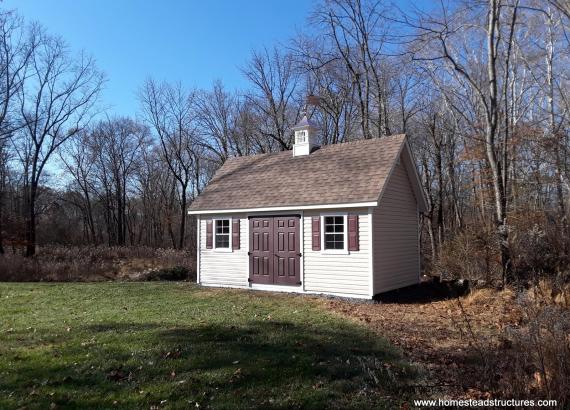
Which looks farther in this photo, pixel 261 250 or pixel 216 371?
pixel 261 250

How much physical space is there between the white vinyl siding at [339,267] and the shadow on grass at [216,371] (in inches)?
171

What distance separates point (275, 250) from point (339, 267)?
2264mm

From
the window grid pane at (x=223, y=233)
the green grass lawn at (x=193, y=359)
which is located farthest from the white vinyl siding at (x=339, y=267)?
the window grid pane at (x=223, y=233)

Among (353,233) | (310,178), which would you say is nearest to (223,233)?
(310,178)

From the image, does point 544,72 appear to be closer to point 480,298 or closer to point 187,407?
point 480,298

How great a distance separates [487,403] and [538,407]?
0.50 m

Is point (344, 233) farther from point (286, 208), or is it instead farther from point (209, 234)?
point (209, 234)

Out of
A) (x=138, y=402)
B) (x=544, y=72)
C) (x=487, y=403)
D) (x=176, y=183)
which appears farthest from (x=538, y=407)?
(x=176, y=183)

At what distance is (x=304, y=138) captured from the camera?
16016 mm

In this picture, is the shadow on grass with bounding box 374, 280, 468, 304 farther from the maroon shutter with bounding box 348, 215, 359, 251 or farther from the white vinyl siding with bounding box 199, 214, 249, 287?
the white vinyl siding with bounding box 199, 214, 249, 287

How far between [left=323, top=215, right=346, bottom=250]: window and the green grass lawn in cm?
241

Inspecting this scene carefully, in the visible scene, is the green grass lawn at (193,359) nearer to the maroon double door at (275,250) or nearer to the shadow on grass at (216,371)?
the shadow on grass at (216,371)

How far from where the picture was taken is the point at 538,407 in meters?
3.87

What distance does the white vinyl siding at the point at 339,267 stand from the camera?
12.0 meters
